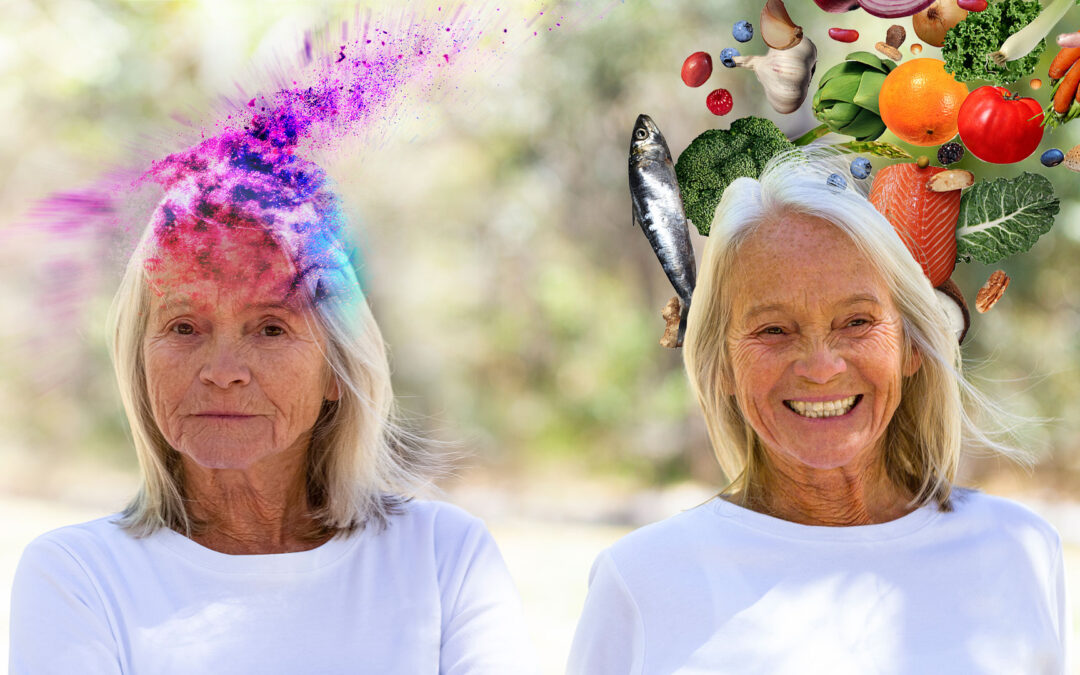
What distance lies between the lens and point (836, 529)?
2.25 metres

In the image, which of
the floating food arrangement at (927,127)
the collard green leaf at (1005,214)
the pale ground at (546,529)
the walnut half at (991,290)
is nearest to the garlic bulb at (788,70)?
the floating food arrangement at (927,127)

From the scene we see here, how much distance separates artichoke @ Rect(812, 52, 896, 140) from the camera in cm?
213

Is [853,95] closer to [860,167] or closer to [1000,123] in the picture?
[860,167]

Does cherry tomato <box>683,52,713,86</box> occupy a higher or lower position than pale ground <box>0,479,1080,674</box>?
higher

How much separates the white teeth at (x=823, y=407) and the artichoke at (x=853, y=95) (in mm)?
523

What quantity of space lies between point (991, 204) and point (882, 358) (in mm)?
346

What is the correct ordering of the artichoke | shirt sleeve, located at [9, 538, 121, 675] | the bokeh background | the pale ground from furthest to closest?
1. the bokeh background
2. the pale ground
3. the artichoke
4. shirt sleeve, located at [9, 538, 121, 675]

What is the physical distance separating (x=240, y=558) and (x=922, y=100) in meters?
1.53

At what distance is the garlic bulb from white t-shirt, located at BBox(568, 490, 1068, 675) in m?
0.83

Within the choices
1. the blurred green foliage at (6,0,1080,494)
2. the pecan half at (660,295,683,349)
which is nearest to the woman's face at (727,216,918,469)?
the pecan half at (660,295,683,349)

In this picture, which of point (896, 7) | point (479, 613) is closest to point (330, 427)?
point (479, 613)

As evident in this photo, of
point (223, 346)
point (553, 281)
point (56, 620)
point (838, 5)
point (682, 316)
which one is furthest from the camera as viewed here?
point (553, 281)

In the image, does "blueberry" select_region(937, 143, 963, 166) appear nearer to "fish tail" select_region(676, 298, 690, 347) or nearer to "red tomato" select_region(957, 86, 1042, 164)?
"red tomato" select_region(957, 86, 1042, 164)

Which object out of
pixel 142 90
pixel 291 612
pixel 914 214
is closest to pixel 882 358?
pixel 914 214
